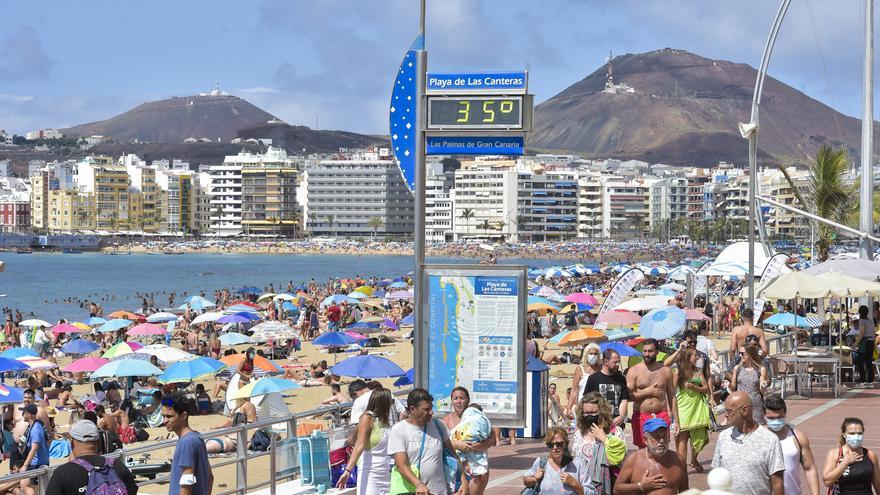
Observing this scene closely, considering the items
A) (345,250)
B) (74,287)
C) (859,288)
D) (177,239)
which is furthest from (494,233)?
(859,288)

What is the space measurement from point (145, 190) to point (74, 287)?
10852 centimetres

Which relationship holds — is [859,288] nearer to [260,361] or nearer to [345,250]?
[260,361]

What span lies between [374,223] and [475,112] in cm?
18635

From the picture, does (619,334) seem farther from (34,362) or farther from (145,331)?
(145,331)

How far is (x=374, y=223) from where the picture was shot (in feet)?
643

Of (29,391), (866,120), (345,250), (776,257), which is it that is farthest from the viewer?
(345,250)

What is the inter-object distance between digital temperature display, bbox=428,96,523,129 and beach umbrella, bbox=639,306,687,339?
25.2 feet

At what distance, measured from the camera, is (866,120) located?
19.9 metres

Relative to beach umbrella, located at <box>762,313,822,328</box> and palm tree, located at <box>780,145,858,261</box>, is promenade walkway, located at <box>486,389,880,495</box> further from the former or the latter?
palm tree, located at <box>780,145,858,261</box>

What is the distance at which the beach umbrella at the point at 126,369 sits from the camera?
1991 cm

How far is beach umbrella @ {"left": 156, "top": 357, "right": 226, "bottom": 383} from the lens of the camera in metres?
20.3

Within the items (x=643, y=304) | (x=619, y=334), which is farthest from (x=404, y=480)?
(x=643, y=304)

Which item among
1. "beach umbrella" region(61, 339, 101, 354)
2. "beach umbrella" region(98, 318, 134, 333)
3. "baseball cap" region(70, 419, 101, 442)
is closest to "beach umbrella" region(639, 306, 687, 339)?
"baseball cap" region(70, 419, 101, 442)

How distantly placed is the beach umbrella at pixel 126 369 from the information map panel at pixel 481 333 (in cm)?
1097
